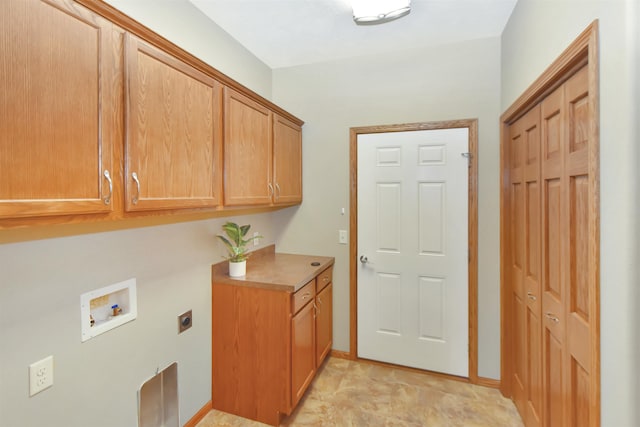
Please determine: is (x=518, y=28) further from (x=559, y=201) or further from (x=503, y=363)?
(x=503, y=363)

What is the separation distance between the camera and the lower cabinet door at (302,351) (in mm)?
1991

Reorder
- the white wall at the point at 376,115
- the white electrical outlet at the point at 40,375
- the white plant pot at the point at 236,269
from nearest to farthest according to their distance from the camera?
the white electrical outlet at the point at 40,375
the white plant pot at the point at 236,269
the white wall at the point at 376,115

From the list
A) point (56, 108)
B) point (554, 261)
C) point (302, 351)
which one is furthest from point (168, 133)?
point (554, 261)

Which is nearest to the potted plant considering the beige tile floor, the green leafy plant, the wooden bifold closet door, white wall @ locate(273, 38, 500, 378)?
the green leafy plant

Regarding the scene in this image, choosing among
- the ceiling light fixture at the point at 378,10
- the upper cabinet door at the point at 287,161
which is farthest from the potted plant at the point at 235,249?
the ceiling light fixture at the point at 378,10

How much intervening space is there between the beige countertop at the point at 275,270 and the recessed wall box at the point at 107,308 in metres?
0.60

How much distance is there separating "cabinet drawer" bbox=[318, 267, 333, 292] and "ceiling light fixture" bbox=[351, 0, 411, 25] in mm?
1814

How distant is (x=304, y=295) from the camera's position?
215cm

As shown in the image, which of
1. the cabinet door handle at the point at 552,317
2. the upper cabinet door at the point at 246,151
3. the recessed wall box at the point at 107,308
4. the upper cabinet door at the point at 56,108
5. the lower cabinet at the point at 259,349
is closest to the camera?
the upper cabinet door at the point at 56,108

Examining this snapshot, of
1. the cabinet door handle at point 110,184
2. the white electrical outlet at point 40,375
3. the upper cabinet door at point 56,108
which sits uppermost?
the upper cabinet door at point 56,108

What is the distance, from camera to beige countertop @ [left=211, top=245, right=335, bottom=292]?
199 cm

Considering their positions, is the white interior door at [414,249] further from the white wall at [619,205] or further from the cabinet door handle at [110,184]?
the cabinet door handle at [110,184]

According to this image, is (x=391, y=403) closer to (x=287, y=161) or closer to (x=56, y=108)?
(x=287, y=161)

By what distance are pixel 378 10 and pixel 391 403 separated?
260cm
